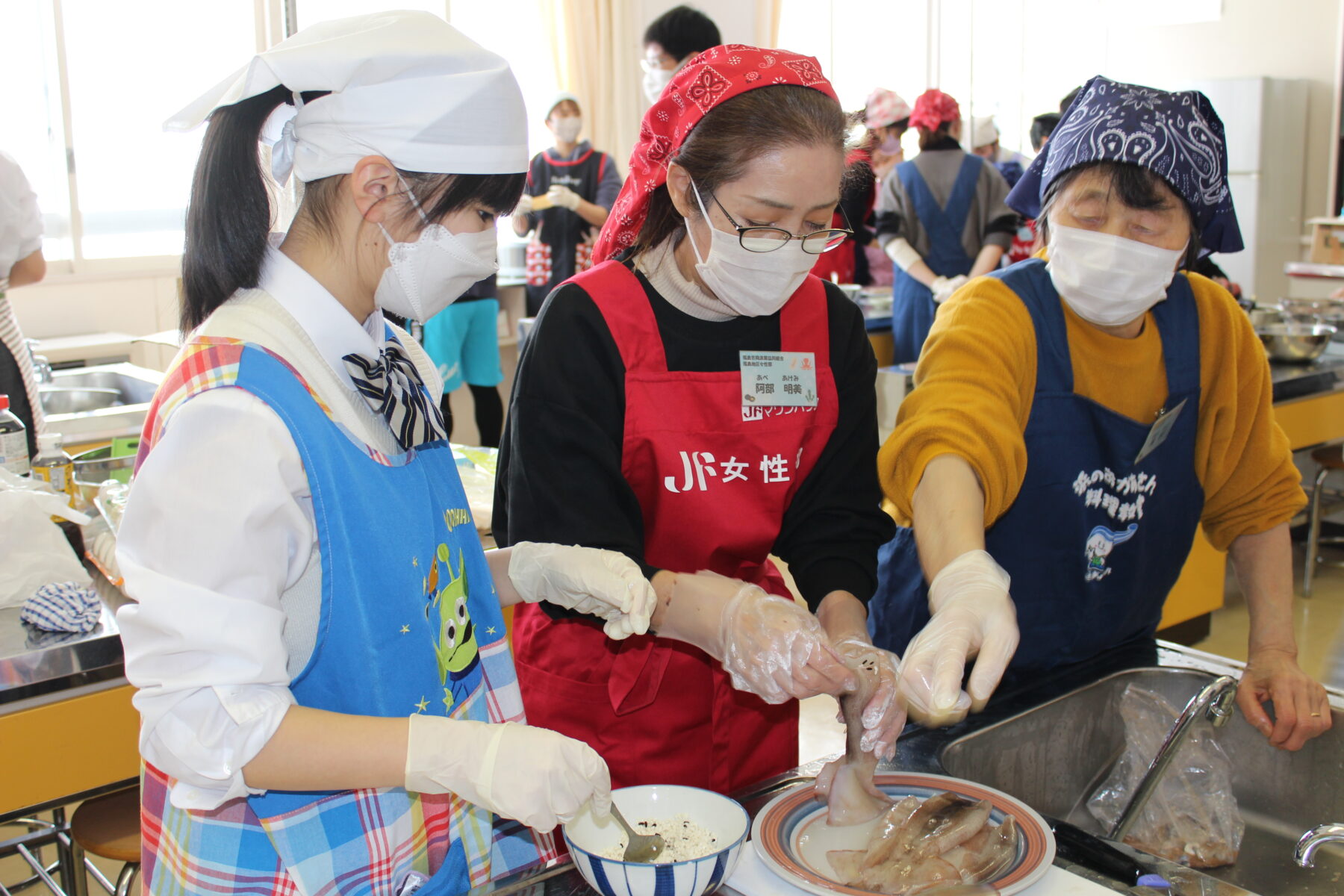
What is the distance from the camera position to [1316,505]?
4.20 m

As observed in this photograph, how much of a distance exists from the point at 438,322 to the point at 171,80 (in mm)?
1775

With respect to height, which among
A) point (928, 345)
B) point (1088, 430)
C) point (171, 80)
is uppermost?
point (171, 80)

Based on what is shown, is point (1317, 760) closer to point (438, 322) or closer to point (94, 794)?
point (94, 794)

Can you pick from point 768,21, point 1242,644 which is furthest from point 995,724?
point 768,21

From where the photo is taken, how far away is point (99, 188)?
5.25 meters

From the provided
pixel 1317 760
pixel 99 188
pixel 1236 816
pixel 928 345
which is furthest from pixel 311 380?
pixel 99 188

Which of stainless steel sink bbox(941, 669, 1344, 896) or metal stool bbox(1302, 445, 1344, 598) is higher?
stainless steel sink bbox(941, 669, 1344, 896)

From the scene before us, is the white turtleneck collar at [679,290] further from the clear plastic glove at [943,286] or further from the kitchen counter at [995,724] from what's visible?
the clear plastic glove at [943,286]

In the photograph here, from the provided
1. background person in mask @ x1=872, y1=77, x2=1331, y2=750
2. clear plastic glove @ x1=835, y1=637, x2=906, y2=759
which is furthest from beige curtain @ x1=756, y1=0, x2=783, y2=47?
clear plastic glove @ x1=835, y1=637, x2=906, y2=759

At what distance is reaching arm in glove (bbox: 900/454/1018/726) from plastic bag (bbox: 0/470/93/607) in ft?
4.30

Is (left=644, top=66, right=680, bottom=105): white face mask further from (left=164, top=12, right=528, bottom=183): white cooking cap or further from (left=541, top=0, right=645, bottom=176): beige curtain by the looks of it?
(left=164, top=12, right=528, bottom=183): white cooking cap

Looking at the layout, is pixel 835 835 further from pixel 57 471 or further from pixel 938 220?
pixel 938 220

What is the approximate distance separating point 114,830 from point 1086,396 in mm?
1619

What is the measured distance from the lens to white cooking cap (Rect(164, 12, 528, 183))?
962 mm
